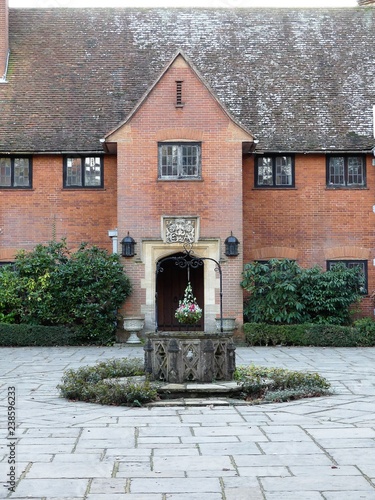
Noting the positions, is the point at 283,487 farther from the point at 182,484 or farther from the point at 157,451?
the point at 157,451

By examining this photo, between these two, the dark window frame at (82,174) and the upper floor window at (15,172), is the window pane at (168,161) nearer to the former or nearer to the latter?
the dark window frame at (82,174)

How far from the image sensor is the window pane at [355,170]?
79.7 ft

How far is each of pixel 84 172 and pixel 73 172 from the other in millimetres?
346

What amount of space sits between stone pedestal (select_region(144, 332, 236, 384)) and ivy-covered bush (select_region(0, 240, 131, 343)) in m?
9.31

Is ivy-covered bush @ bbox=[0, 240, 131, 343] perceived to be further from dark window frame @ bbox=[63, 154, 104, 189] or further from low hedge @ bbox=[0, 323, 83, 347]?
dark window frame @ bbox=[63, 154, 104, 189]

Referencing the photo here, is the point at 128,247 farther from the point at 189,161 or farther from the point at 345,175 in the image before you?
the point at 345,175

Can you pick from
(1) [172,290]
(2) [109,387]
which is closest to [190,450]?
(2) [109,387]

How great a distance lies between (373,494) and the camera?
6.24 m

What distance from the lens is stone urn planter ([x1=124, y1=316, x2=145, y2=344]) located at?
21875mm

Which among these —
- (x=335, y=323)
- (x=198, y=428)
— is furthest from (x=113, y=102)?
(x=198, y=428)

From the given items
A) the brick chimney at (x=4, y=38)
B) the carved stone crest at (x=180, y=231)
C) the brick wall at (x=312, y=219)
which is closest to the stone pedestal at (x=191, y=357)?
the carved stone crest at (x=180, y=231)

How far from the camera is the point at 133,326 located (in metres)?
21.9

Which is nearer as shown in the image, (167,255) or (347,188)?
(167,255)

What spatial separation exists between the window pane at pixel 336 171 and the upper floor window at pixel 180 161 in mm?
4484
